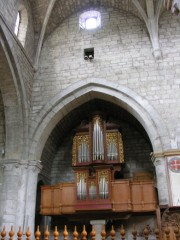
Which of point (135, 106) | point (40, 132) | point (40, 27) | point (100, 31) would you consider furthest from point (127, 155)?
point (40, 27)

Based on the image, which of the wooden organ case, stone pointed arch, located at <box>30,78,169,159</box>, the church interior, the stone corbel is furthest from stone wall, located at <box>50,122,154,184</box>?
the stone corbel

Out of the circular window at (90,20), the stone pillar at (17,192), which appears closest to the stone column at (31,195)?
the stone pillar at (17,192)

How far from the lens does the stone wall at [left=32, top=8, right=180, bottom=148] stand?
1047 cm

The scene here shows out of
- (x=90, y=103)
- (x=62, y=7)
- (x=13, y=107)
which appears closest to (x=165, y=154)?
(x=90, y=103)

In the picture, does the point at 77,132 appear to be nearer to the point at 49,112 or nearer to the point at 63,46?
the point at 49,112

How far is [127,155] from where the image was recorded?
1302 centimetres

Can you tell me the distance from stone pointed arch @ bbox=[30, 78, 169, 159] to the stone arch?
50cm

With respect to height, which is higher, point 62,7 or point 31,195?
point 62,7

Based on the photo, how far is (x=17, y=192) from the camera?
974cm

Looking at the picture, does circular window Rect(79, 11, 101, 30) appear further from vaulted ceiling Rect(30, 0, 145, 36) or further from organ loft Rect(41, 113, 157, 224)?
organ loft Rect(41, 113, 157, 224)

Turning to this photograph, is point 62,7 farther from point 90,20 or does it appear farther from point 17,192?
point 17,192

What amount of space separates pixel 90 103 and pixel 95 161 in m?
3.53

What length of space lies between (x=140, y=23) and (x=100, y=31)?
61.5 inches

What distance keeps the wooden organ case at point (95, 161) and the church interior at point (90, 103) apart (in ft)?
0.12
